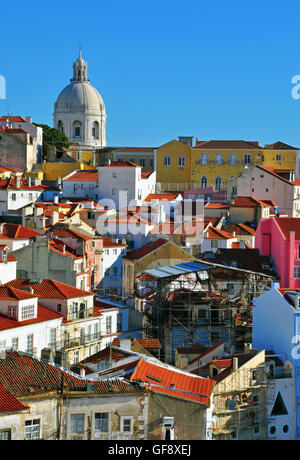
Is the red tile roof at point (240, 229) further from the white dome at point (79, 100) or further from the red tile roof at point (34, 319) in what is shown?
the white dome at point (79, 100)

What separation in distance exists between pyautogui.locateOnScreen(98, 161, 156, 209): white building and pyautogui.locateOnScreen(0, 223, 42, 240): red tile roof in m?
19.2

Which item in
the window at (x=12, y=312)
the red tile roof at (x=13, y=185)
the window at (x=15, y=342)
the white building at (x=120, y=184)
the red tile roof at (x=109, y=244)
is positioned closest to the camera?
the window at (x=15, y=342)

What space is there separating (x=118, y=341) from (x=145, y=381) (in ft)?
25.5

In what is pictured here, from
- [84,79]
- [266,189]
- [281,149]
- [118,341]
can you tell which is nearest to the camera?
[118,341]

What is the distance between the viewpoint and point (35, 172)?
7494 centimetres

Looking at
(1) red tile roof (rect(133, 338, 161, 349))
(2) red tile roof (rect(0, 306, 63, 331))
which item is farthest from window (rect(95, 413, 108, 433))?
(1) red tile roof (rect(133, 338, 161, 349))

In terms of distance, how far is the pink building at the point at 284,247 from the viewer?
146ft

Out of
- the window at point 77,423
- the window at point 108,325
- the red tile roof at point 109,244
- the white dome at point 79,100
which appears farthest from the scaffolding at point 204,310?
the white dome at point 79,100

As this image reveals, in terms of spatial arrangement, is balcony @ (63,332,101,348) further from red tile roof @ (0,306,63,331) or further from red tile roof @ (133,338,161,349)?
red tile roof @ (133,338,161,349)

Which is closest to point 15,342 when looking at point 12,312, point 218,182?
point 12,312

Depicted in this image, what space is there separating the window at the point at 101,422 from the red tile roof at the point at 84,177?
49.9 meters
